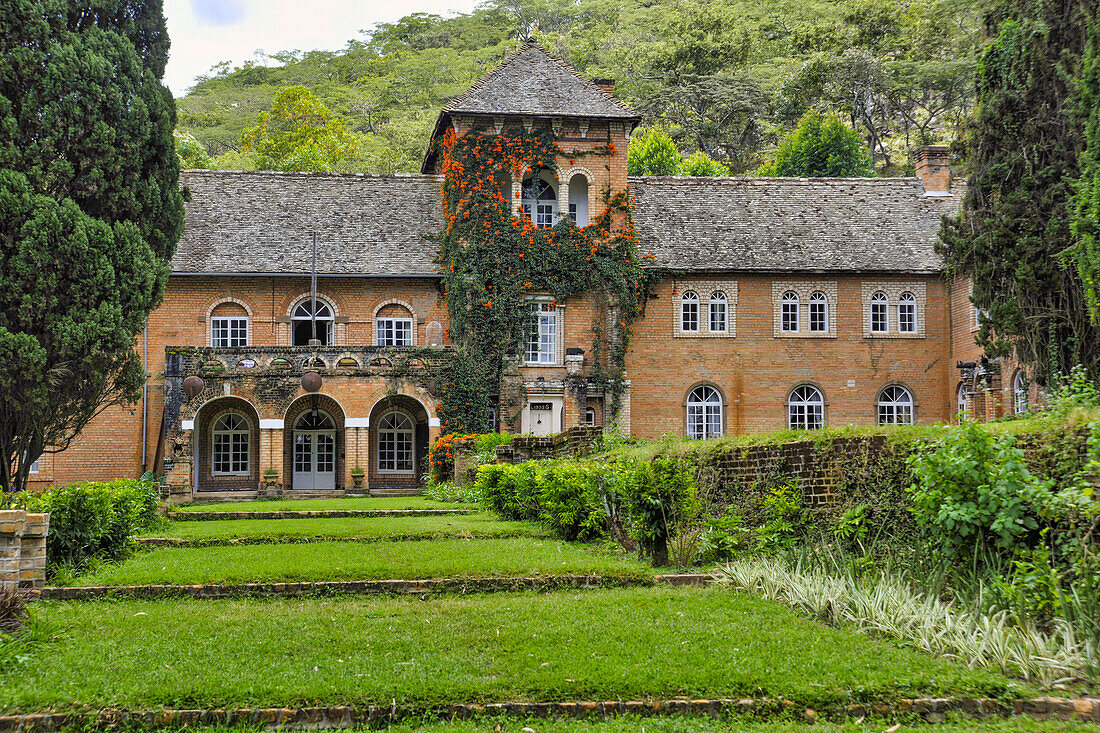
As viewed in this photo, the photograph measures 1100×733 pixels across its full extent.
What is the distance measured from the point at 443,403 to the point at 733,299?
33.1 feet

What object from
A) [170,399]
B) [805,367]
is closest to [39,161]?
[170,399]

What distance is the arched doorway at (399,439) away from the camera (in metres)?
30.3

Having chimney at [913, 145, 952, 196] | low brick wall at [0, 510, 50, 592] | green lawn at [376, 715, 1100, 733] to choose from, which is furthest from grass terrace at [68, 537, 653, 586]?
chimney at [913, 145, 952, 196]

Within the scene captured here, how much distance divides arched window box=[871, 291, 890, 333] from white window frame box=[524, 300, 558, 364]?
34.5 feet

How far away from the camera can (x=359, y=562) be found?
39.3ft

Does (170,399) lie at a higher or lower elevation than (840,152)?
lower

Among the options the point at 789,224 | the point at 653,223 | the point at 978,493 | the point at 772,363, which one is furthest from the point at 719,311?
the point at 978,493

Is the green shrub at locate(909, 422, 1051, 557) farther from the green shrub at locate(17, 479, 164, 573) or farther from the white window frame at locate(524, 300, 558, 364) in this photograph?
the white window frame at locate(524, 300, 558, 364)

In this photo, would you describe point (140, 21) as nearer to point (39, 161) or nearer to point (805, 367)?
point (39, 161)

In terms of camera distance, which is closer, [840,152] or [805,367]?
[805,367]

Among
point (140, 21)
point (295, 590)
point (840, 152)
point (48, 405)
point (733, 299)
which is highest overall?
point (840, 152)

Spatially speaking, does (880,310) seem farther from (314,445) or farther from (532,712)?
(532,712)

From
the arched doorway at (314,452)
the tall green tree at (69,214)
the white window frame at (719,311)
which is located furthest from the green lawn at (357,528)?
the white window frame at (719,311)

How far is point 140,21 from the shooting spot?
20641mm
